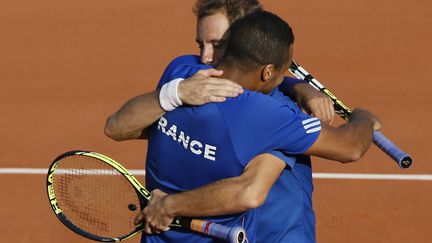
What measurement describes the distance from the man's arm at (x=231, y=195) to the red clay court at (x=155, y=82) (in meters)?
4.25

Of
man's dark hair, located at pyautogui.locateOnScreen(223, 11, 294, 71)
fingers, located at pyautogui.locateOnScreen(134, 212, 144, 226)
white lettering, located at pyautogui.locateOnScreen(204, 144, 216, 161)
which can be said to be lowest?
fingers, located at pyautogui.locateOnScreen(134, 212, 144, 226)

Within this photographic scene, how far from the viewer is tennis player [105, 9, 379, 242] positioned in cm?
502

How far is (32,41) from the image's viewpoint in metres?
13.6

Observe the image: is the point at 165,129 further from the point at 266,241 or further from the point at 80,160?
the point at 80,160

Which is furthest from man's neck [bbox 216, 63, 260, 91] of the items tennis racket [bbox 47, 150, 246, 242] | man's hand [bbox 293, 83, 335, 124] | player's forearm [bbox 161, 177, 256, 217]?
tennis racket [bbox 47, 150, 246, 242]

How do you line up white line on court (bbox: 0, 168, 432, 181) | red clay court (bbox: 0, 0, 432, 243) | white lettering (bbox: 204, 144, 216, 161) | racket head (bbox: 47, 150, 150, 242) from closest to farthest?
white lettering (bbox: 204, 144, 216, 161)
racket head (bbox: 47, 150, 150, 242)
red clay court (bbox: 0, 0, 432, 243)
white line on court (bbox: 0, 168, 432, 181)

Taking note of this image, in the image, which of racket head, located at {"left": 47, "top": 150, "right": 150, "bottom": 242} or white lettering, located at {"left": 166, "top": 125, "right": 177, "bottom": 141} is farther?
racket head, located at {"left": 47, "top": 150, "right": 150, "bottom": 242}

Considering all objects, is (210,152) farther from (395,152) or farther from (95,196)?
(95,196)

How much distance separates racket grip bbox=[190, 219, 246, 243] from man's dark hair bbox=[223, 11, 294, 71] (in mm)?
867

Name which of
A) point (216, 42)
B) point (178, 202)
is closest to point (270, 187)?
point (178, 202)

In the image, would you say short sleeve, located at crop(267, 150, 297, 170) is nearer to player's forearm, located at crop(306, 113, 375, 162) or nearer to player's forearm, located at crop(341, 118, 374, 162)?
player's forearm, located at crop(306, 113, 375, 162)

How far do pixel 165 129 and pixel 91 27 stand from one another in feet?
29.6

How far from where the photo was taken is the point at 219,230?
513cm

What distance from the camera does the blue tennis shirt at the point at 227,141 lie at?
5.01 metres
